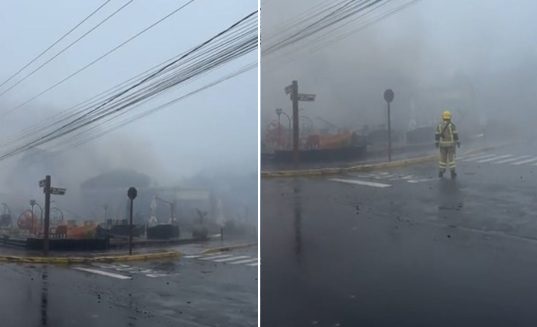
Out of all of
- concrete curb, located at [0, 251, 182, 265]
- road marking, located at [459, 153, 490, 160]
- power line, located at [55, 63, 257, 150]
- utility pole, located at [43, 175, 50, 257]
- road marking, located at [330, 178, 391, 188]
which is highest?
power line, located at [55, 63, 257, 150]

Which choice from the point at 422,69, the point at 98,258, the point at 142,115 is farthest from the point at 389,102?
the point at 98,258

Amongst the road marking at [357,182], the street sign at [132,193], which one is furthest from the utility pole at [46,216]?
the road marking at [357,182]

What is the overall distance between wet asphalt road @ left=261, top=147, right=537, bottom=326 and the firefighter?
0.13ft

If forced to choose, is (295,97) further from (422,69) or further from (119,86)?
(119,86)

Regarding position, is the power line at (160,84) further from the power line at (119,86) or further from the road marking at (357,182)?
the road marking at (357,182)

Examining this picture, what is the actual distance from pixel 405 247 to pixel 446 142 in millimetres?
397

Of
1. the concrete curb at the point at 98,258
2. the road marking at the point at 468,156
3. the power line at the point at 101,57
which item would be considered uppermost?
the power line at the point at 101,57

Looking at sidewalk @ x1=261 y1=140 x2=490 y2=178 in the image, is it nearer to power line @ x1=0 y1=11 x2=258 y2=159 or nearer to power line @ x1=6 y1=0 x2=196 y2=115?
power line @ x1=0 y1=11 x2=258 y2=159

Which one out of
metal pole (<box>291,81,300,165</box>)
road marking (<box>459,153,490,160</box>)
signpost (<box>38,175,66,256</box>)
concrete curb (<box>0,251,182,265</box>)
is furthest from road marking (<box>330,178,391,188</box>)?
signpost (<box>38,175,66,256</box>)

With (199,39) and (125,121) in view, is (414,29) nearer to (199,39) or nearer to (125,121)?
(199,39)

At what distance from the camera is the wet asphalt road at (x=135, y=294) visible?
2.62 m

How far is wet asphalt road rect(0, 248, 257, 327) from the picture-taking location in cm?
262

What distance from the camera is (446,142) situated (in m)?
2.51

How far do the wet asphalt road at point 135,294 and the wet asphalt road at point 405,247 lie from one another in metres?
0.11
